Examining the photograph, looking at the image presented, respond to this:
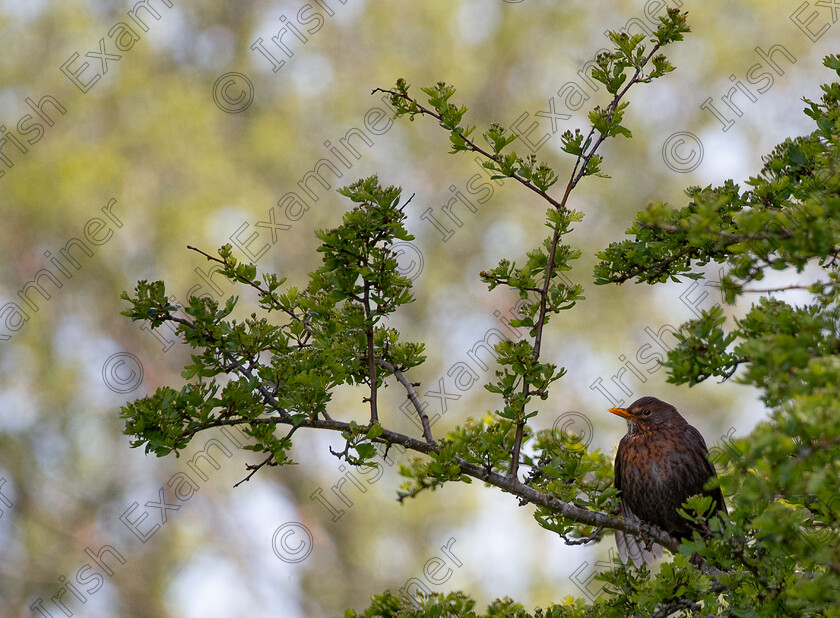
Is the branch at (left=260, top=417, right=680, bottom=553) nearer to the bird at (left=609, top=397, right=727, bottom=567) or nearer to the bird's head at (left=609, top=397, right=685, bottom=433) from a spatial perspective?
the bird at (left=609, top=397, right=727, bottom=567)

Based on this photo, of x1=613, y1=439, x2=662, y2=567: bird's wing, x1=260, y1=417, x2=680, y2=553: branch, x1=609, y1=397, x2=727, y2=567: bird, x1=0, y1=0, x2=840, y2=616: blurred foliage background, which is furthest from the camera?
x1=0, y1=0, x2=840, y2=616: blurred foliage background

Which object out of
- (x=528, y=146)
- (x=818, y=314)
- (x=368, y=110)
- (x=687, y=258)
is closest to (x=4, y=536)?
(x=368, y=110)

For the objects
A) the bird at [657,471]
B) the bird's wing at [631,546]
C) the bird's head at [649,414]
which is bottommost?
the bird's wing at [631,546]

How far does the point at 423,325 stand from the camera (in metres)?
13.6

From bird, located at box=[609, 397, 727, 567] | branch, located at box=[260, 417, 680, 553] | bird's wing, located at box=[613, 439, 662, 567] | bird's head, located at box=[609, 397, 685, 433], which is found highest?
bird's head, located at box=[609, 397, 685, 433]

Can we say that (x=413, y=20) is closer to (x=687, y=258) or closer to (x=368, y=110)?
(x=368, y=110)

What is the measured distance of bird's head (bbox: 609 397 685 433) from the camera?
5820 mm

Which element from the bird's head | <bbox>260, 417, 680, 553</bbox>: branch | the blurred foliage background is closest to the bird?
the bird's head

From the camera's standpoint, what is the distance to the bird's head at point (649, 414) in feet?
19.1

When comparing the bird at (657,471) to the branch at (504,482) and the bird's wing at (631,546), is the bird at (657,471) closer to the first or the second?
the bird's wing at (631,546)

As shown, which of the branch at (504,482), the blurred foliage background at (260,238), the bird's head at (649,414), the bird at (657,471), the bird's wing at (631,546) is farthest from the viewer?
the blurred foliage background at (260,238)

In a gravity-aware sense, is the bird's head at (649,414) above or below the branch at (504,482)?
above

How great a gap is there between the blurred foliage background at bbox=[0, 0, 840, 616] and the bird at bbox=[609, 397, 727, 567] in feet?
22.5

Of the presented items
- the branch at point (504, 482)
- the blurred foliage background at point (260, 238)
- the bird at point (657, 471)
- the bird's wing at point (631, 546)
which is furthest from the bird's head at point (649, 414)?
the blurred foliage background at point (260, 238)
